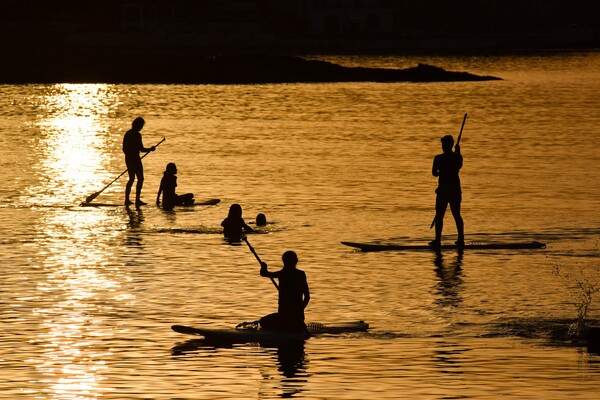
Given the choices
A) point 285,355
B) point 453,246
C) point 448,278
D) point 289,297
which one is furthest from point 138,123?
point 285,355

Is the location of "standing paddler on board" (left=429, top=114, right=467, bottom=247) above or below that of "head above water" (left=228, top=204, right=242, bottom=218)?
above

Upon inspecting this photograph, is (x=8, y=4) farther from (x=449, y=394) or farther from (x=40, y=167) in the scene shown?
(x=449, y=394)

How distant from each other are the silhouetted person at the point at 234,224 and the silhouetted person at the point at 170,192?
151 inches

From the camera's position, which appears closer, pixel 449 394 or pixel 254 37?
pixel 449 394

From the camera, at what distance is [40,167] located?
46344 mm

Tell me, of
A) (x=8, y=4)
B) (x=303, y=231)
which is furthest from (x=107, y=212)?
(x=8, y=4)

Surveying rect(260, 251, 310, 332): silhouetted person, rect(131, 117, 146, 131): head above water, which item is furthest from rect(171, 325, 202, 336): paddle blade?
rect(131, 117, 146, 131): head above water

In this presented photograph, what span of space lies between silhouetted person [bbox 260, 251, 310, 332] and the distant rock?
310ft

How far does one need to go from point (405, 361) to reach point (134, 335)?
378 cm

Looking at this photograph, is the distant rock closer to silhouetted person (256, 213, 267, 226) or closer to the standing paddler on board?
silhouetted person (256, 213, 267, 226)

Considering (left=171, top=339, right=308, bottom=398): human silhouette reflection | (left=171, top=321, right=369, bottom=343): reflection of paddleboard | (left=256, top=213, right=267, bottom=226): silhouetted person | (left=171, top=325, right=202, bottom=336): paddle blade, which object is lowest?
(left=256, top=213, right=267, bottom=226): silhouetted person

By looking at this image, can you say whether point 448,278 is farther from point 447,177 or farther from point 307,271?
point 447,177

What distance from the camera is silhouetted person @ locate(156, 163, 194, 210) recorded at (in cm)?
3306

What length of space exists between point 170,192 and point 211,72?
3298 inches
